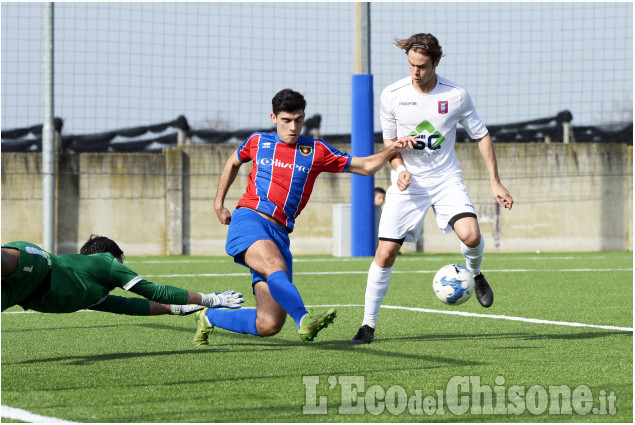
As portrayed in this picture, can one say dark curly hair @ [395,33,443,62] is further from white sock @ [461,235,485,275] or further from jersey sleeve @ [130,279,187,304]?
jersey sleeve @ [130,279,187,304]

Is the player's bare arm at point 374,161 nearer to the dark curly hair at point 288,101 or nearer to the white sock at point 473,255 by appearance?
the dark curly hair at point 288,101

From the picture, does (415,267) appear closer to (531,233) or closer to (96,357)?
(531,233)

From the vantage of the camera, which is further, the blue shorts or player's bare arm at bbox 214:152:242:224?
player's bare arm at bbox 214:152:242:224

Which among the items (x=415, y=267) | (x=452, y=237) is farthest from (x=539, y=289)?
(x=452, y=237)

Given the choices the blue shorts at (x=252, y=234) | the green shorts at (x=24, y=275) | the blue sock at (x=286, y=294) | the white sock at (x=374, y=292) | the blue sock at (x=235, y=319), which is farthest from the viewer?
the white sock at (x=374, y=292)

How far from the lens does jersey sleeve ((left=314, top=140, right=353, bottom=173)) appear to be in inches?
259

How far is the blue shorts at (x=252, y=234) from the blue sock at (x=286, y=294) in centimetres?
25

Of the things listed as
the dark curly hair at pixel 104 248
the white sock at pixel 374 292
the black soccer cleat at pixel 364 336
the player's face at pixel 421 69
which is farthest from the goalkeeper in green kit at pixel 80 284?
the player's face at pixel 421 69

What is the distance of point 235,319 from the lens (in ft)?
21.2

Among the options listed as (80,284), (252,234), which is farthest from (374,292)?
(80,284)

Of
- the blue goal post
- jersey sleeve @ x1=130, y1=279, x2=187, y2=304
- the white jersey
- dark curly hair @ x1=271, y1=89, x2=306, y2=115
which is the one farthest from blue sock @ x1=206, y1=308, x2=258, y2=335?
the blue goal post

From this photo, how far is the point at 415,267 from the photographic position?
47.9 ft

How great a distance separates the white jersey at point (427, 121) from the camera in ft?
22.6

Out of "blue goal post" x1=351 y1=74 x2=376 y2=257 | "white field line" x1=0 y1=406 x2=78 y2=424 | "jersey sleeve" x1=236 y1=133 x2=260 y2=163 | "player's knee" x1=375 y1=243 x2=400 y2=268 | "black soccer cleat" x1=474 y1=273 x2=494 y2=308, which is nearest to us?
"white field line" x1=0 y1=406 x2=78 y2=424
